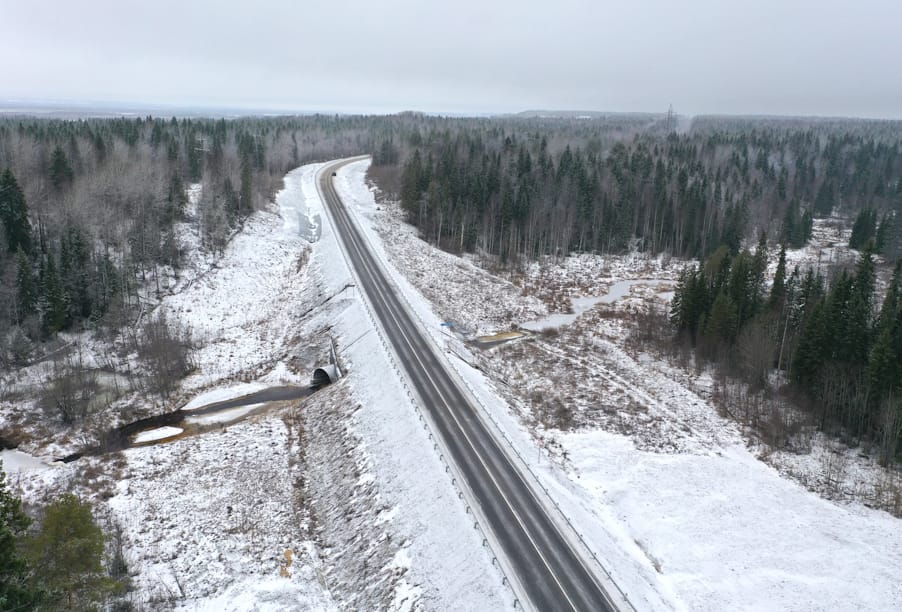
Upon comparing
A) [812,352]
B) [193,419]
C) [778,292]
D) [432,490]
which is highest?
[778,292]

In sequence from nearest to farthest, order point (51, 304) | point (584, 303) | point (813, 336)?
point (813, 336)
point (51, 304)
point (584, 303)

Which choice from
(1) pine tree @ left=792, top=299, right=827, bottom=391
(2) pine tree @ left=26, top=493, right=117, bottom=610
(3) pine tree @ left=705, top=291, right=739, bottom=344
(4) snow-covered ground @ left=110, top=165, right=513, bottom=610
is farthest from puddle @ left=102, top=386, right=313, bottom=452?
(1) pine tree @ left=792, top=299, right=827, bottom=391

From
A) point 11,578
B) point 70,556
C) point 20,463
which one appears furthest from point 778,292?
point 20,463

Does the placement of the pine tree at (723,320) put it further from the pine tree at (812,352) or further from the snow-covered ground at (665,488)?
the pine tree at (812,352)

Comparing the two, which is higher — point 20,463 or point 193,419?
point 20,463

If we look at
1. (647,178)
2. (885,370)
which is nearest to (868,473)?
(885,370)

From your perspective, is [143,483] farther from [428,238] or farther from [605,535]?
[428,238]

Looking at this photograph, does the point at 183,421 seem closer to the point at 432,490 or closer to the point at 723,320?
the point at 432,490
